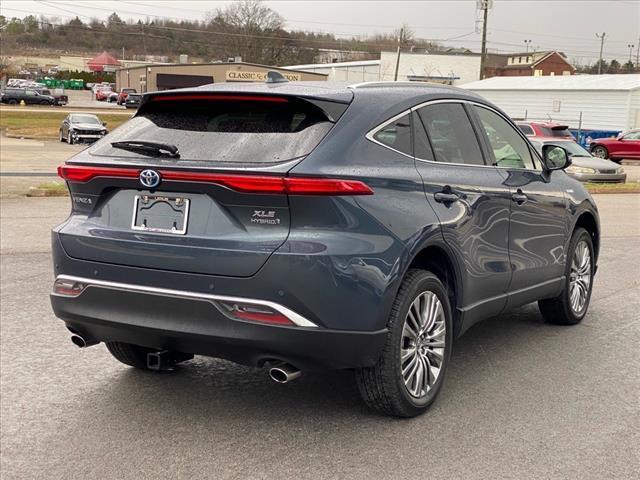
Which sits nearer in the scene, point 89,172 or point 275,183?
point 275,183

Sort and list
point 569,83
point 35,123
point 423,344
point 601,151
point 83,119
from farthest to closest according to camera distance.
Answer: point 35,123 < point 569,83 < point 83,119 < point 601,151 < point 423,344

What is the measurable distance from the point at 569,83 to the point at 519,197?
1874 inches

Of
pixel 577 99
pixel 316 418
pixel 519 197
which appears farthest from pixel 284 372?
pixel 577 99

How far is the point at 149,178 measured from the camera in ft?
13.3

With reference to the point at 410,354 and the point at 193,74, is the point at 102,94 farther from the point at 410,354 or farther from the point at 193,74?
the point at 410,354

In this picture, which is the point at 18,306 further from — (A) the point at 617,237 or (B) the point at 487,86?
(B) the point at 487,86

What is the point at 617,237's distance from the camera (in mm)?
11984

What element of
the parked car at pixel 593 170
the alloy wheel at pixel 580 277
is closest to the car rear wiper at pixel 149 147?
the alloy wheel at pixel 580 277

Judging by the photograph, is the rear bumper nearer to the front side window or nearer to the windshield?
the front side window

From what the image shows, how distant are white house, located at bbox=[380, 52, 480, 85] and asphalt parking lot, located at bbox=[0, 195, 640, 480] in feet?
244

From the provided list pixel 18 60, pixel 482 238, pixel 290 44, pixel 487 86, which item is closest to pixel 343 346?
pixel 482 238

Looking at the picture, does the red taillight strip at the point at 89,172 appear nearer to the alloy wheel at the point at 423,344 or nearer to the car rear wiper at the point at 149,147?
the car rear wiper at the point at 149,147

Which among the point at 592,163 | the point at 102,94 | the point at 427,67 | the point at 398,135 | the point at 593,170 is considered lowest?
the point at 102,94

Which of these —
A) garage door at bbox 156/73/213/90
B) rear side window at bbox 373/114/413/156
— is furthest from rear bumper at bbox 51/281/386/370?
garage door at bbox 156/73/213/90
